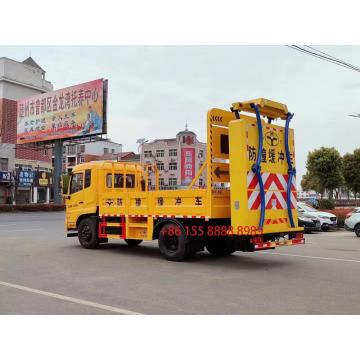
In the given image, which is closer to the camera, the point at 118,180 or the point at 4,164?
the point at 118,180

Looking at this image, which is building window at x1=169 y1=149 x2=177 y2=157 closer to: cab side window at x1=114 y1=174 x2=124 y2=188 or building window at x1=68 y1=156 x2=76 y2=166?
building window at x1=68 y1=156 x2=76 y2=166

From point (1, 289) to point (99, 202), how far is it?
5290mm

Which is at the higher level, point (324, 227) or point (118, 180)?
point (118, 180)

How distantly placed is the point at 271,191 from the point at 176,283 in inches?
121

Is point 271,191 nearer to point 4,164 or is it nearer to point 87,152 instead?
point 4,164

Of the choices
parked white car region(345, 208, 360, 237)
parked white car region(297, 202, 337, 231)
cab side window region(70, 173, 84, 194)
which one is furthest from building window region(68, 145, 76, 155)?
cab side window region(70, 173, 84, 194)

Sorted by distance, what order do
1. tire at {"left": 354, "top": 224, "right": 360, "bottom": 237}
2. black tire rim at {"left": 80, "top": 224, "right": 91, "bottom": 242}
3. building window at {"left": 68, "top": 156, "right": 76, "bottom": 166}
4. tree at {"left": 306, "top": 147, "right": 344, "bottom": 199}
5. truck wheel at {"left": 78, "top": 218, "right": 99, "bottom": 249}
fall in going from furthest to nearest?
building window at {"left": 68, "top": 156, "right": 76, "bottom": 166} < tree at {"left": 306, "top": 147, "right": 344, "bottom": 199} < tire at {"left": 354, "top": 224, "right": 360, "bottom": 237} < black tire rim at {"left": 80, "top": 224, "right": 91, "bottom": 242} < truck wheel at {"left": 78, "top": 218, "right": 99, "bottom": 249}

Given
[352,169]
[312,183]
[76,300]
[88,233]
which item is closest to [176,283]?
[76,300]

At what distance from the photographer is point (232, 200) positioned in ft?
27.9

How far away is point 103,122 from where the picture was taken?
1436 inches

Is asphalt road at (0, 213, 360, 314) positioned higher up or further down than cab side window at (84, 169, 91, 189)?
further down

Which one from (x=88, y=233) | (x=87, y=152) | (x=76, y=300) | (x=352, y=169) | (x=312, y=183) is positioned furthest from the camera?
(x=87, y=152)

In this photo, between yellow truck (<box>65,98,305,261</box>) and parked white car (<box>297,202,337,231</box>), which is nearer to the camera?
yellow truck (<box>65,98,305,261</box>)

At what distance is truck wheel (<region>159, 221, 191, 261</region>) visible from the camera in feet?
30.6
